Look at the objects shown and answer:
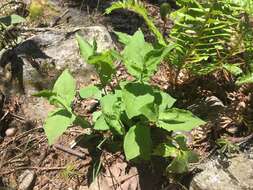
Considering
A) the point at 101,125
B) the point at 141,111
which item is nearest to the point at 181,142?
the point at 141,111

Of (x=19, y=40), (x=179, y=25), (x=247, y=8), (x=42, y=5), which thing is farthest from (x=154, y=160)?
(x=42, y=5)

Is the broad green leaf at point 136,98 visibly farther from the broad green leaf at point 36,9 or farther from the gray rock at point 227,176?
Result: the broad green leaf at point 36,9

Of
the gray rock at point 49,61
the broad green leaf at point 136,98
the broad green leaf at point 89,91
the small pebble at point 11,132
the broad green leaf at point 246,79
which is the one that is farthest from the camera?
the gray rock at point 49,61

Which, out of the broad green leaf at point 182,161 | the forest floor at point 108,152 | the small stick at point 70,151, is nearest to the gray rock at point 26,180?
the forest floor at point 108,152

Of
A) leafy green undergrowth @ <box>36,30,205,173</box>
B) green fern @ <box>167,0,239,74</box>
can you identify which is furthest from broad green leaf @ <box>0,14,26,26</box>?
green fern @ <box>167,0,239,74</box>

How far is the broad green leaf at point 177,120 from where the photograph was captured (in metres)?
2.45

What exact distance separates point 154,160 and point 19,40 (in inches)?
61.8

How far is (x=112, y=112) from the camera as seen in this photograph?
2.62 metres

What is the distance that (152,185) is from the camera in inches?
108

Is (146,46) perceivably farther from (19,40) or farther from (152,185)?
(19,40)

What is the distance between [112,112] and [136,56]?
36 cm

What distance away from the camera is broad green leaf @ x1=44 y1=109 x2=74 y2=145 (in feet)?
8.19

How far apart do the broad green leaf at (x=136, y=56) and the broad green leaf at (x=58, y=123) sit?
0.44m

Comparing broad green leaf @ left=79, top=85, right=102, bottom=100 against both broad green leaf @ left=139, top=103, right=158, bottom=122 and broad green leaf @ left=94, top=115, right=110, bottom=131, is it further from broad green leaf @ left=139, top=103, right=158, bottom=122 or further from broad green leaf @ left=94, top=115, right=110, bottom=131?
broad green leaf @ left=139, top=103, right=158, bottom=122
